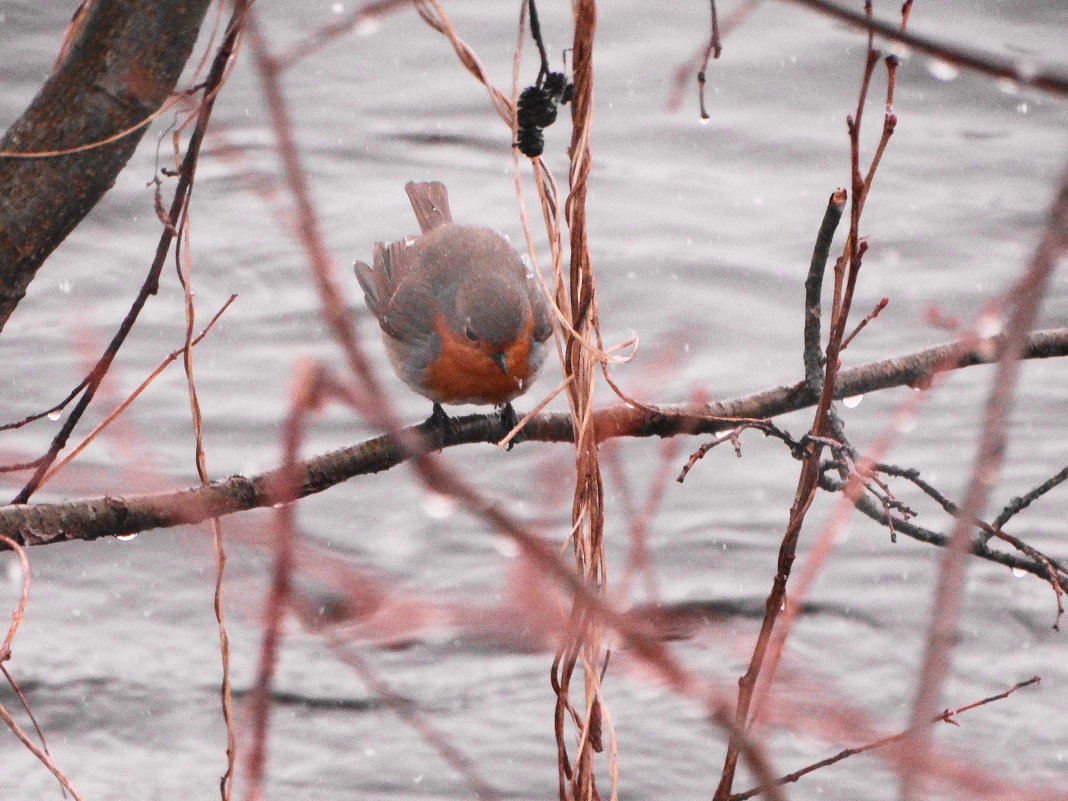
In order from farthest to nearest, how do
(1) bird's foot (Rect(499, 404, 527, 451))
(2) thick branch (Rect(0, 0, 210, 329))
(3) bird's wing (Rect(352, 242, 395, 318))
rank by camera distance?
(3) bird's wing (Rect(352, 242, 395, 318)) → (1) bird's foot (Rect(499, 404, 527, 451)) → (2) thick branch (Rect(0, 0, 210, 329))

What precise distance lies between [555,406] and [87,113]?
167 inches

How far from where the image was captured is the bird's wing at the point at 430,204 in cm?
411

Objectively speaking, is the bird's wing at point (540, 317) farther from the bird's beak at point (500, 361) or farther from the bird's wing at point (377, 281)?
the bird's wing at point (377, 281)

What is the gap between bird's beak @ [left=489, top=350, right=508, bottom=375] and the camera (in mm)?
3356

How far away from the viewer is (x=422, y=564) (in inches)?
190

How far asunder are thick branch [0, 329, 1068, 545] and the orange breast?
62cm

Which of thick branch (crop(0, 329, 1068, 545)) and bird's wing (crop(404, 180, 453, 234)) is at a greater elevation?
thick branch (crop(0, 329, 1068, 545))

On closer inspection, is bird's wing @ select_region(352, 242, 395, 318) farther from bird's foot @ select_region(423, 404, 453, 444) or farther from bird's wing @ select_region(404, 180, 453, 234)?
bird's foot @ select_region(423, 404, 453, 444)

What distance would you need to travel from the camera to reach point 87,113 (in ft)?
5.38

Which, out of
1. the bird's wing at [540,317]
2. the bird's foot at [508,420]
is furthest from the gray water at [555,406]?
the bird's wing at [540,317]

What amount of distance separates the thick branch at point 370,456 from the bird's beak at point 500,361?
1.98ft

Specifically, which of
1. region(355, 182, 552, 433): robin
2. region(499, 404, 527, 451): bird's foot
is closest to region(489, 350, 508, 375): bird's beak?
region(355, 182, 552, 433): robin

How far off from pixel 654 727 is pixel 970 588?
1421 millimetres

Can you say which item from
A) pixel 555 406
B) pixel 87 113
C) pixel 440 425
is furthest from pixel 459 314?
pixel 555 406
